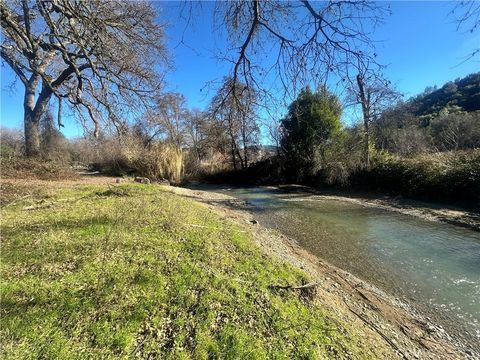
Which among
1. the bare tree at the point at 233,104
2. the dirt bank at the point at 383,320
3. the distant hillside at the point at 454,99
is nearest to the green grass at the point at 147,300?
the dirt bank at the point at 383,320

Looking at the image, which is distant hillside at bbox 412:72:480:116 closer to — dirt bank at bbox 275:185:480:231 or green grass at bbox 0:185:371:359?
dirt bank at bbox 275:185:480:231

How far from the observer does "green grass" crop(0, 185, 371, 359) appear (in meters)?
2.48

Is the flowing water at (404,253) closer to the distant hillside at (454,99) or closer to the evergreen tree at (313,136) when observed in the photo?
the evergreen tree at (313,136)

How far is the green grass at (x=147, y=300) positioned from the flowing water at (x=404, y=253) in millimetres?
2185

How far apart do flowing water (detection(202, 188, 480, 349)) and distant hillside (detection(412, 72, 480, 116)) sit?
77.2ft

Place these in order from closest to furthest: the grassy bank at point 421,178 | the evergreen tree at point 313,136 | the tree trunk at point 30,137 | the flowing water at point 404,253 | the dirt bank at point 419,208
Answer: the flowing water at point 404,253 < the dirt bank at point 419,208 < the grassy bank at point 421,178 < the tree trunk at point 30,137 < the evergreen tree at point 313,136

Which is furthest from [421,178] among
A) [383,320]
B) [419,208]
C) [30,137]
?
[30,137]

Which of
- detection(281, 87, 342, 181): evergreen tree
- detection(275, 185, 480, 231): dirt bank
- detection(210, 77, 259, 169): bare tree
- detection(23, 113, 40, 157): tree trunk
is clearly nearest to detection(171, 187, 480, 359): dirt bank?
detection(210, 77, 259, 169): bare tree

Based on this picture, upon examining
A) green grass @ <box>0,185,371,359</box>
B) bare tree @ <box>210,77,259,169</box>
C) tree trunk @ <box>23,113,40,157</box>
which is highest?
tree trunk @ <box>23,113,40,157</box>

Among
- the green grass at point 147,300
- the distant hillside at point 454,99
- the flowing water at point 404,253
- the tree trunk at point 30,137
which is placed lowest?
the flowing water at point 404,253

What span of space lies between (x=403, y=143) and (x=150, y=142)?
21.4 m

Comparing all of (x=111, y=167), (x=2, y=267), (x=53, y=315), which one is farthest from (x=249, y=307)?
(x=111, y=167)

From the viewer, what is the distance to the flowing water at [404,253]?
446 cm

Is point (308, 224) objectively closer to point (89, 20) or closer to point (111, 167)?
point (89, 20)
